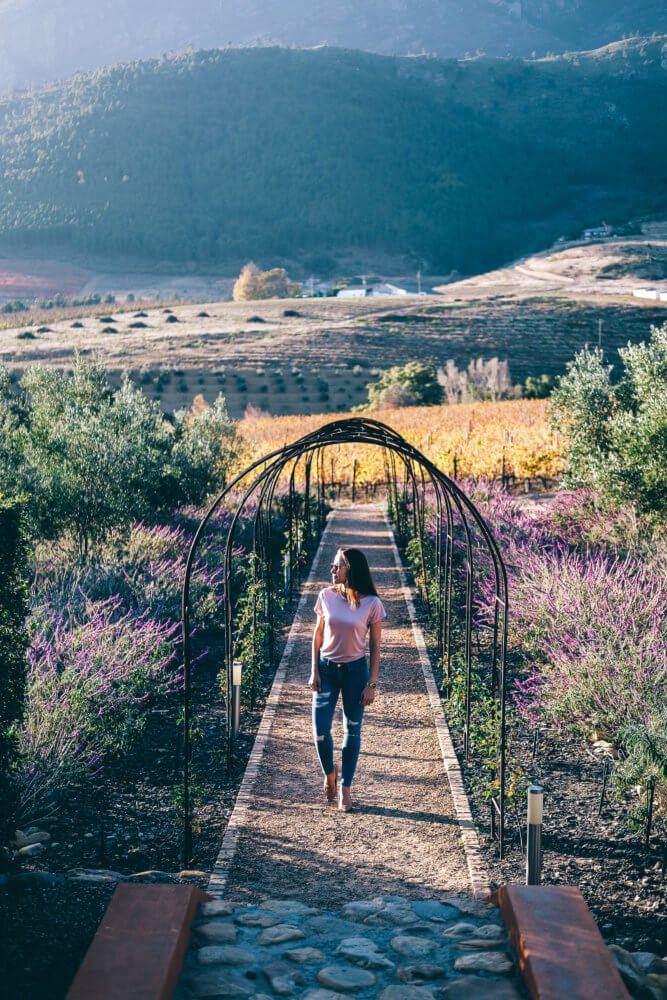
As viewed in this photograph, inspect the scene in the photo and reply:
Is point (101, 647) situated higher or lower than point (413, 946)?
higher

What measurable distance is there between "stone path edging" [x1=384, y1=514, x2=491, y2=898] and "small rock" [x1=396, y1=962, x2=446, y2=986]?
3.54 ft

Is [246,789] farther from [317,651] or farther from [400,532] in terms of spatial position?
[400,532]

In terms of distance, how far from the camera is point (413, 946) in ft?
13.8

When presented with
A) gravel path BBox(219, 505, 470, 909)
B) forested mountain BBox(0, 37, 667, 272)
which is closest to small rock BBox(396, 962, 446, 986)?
gravel path BBox(219, 505, 470, 909)

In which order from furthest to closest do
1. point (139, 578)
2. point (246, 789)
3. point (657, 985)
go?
1. point (139, 578)
2. point (246, 789)
3. point (657, 985)

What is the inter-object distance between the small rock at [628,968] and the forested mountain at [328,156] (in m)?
116

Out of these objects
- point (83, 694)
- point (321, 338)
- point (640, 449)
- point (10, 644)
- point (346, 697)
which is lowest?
point (83, 694)

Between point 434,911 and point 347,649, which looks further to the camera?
point 347,649

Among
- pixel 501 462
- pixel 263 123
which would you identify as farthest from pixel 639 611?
pixel 263 123

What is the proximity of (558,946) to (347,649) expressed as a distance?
2.42m

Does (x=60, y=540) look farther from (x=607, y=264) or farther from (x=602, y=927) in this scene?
(x=607, y=264)

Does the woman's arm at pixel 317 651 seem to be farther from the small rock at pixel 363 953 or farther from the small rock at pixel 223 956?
the small rock at pixel 223 956

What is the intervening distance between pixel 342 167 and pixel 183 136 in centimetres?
2638

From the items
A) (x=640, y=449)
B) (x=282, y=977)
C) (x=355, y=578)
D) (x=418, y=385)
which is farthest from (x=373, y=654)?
(x=418, y=385)
